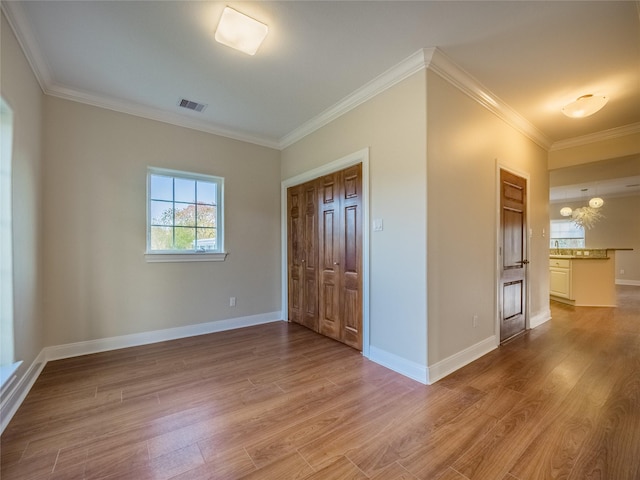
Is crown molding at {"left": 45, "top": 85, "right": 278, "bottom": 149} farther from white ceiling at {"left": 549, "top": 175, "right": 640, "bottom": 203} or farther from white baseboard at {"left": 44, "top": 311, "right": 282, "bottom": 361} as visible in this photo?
white ceiling at {"left": 549, "top": 175, "right": 640, "bottom": 203}

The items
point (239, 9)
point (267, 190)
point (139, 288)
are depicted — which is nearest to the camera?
point (239, 9)

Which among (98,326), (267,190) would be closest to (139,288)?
(98,326)

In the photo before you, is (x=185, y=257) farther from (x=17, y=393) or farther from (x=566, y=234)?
(x=566, y=234)

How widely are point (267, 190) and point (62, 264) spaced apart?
8.24 ft

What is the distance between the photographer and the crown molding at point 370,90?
7.73 feet

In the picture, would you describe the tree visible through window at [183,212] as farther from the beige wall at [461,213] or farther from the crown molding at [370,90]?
the beige wall at [461,213]

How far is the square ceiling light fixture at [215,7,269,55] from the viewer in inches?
76.3

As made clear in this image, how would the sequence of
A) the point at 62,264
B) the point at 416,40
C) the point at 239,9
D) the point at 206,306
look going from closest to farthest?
the point at 239,9, the point at 416,40, the point at 62,264, the point at 206,306

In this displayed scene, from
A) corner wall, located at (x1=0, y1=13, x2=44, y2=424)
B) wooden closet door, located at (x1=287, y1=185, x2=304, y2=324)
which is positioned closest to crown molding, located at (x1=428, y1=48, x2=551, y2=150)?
wooden closet door, located at (x1=287, y1=185, x2=304, y2=324)

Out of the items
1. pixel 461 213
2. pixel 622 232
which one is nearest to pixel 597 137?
pixel 461 213

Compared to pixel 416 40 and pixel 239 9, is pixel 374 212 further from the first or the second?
pixel 239 9

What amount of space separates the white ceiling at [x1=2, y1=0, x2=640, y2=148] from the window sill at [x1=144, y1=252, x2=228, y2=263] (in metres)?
1.67

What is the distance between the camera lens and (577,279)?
5215 millimetres

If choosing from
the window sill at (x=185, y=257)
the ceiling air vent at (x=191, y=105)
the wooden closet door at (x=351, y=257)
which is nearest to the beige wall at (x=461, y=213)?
the wooden closet door at (x=351, y=257)
